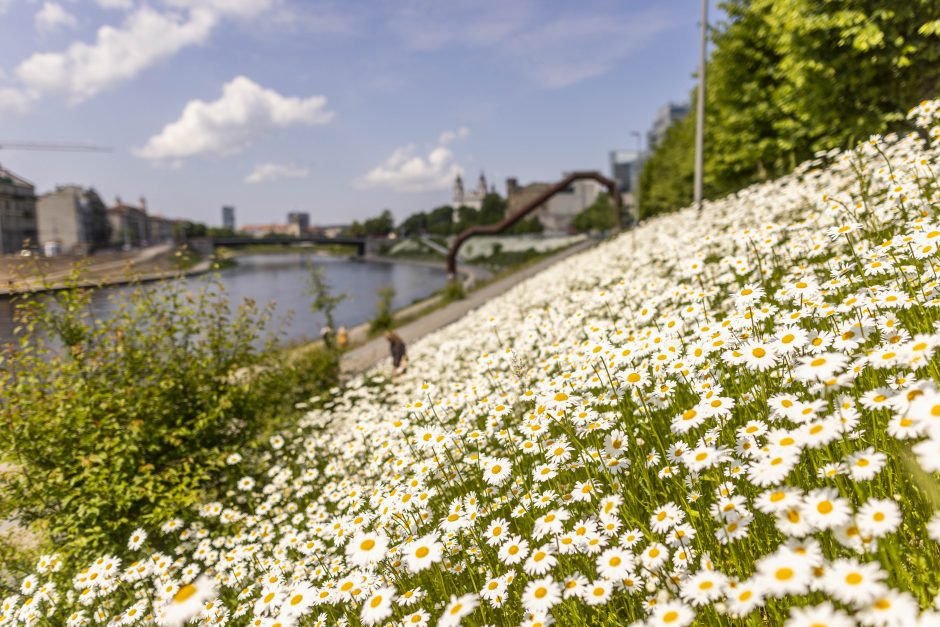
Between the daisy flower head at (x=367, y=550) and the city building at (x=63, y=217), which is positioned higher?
the city building at (x=63, y=217)

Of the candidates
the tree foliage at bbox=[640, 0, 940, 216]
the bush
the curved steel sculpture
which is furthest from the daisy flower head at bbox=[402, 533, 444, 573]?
the curved steel sculpture

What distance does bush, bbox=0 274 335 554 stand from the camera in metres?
5.53

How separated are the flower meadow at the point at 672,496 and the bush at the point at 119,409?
68 centimetres

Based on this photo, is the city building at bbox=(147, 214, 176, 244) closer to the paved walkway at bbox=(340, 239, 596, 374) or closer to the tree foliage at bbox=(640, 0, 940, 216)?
the paved walkway at bbox=(340, 239, 596, 374)

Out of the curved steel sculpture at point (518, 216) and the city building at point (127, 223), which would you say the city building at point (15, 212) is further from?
the curved steel sculpture at point (518, 216)

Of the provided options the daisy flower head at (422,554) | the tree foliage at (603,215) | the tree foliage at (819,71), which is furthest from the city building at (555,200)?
the daisy flower head at (422,554)

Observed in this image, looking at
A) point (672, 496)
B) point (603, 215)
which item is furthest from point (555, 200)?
point (672, 496)

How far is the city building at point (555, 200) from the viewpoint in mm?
Result: 147375

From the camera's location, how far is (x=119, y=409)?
20.4ft

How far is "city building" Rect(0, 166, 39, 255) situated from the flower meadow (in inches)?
4419

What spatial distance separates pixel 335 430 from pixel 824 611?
7.42 metres

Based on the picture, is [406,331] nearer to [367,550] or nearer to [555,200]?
[367,550]

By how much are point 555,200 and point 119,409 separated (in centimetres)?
15455

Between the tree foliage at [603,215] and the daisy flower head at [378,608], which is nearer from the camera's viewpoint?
the daisy flower head at [378,608]
